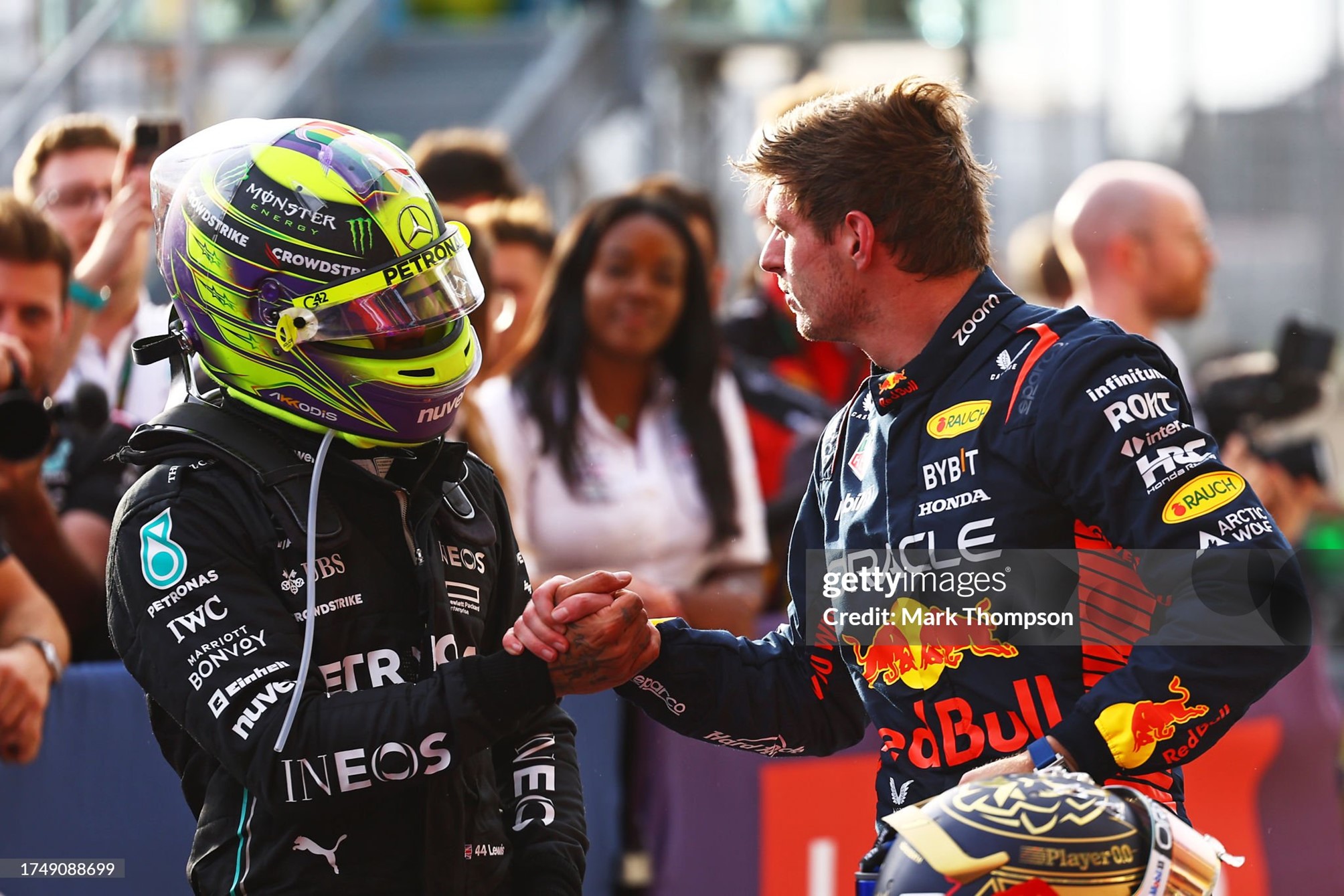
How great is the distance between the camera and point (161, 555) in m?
2.62

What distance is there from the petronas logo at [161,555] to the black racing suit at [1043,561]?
3.77 feet

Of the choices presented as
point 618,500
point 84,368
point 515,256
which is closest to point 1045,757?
point 618,500

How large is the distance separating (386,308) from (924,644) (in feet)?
3.53

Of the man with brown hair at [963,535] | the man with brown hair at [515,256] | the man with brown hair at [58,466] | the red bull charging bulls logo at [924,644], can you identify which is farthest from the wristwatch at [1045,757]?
the man with brown hair at [515,256]

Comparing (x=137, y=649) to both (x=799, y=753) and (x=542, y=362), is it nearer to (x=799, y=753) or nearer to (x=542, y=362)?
(x=799, y=753)

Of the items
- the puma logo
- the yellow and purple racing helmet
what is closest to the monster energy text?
the yellow and purple racing helmet

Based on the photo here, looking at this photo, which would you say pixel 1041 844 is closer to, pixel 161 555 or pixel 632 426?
pixel 161 555

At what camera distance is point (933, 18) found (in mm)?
12688

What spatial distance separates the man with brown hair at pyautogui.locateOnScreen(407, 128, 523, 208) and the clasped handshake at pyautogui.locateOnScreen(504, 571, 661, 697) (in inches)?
140

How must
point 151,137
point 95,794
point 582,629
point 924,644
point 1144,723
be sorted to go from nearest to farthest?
point 1144,723 < point 582,629 < point 924,644 < point 95,794 < point 151,137

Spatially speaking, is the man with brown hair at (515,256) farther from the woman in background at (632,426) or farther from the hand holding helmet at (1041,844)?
the hand holding helmet at (1041,844)

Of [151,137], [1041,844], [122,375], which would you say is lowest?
[1041,844]

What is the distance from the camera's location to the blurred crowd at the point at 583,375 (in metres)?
4.45

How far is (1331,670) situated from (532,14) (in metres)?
7.81
